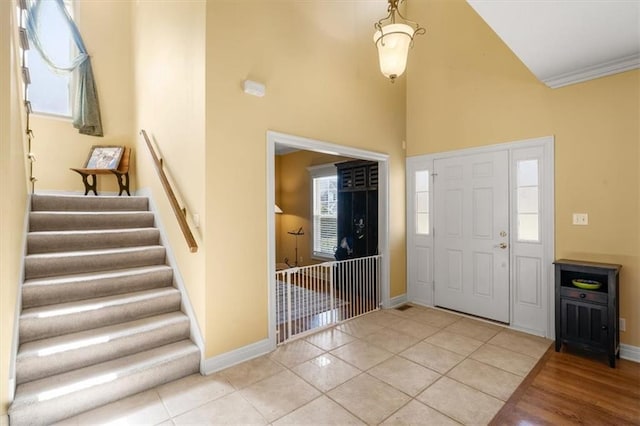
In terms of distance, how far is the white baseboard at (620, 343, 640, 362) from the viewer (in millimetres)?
2926

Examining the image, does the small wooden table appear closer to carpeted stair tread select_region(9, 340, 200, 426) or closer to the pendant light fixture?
carpeted stair tread select_region(9, 340, 200, 426)

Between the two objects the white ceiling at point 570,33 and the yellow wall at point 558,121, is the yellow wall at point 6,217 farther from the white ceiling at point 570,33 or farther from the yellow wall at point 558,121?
the yellow wall at point 558,121

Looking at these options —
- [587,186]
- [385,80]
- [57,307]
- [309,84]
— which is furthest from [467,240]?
[57,307]

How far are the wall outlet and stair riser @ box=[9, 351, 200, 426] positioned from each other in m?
3.93

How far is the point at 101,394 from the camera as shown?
226 centimetres

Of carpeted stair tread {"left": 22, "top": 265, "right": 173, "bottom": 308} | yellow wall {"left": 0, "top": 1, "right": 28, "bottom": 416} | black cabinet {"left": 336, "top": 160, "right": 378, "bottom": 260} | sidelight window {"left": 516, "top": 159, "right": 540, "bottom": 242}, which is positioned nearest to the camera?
yellow wall {"left": 0, "top": 1, "right": 28, "bottom": 416}

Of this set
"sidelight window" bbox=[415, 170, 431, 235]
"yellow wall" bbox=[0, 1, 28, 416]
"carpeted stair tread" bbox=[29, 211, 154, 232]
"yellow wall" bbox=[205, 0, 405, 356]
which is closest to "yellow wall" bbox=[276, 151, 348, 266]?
"sidelight window" bbox=[415, 170, 431, 235]

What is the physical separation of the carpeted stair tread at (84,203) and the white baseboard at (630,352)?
556cm

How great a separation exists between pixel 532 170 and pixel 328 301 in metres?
3.09

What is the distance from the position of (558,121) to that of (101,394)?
4840 millimetres

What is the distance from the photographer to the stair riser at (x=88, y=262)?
282cm

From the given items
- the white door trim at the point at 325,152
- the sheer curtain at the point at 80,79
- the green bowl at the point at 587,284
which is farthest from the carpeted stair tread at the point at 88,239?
the green bowl at the point at 587,284

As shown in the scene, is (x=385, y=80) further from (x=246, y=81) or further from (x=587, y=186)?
(x=587, y=186)

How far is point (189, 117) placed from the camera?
300 cm
